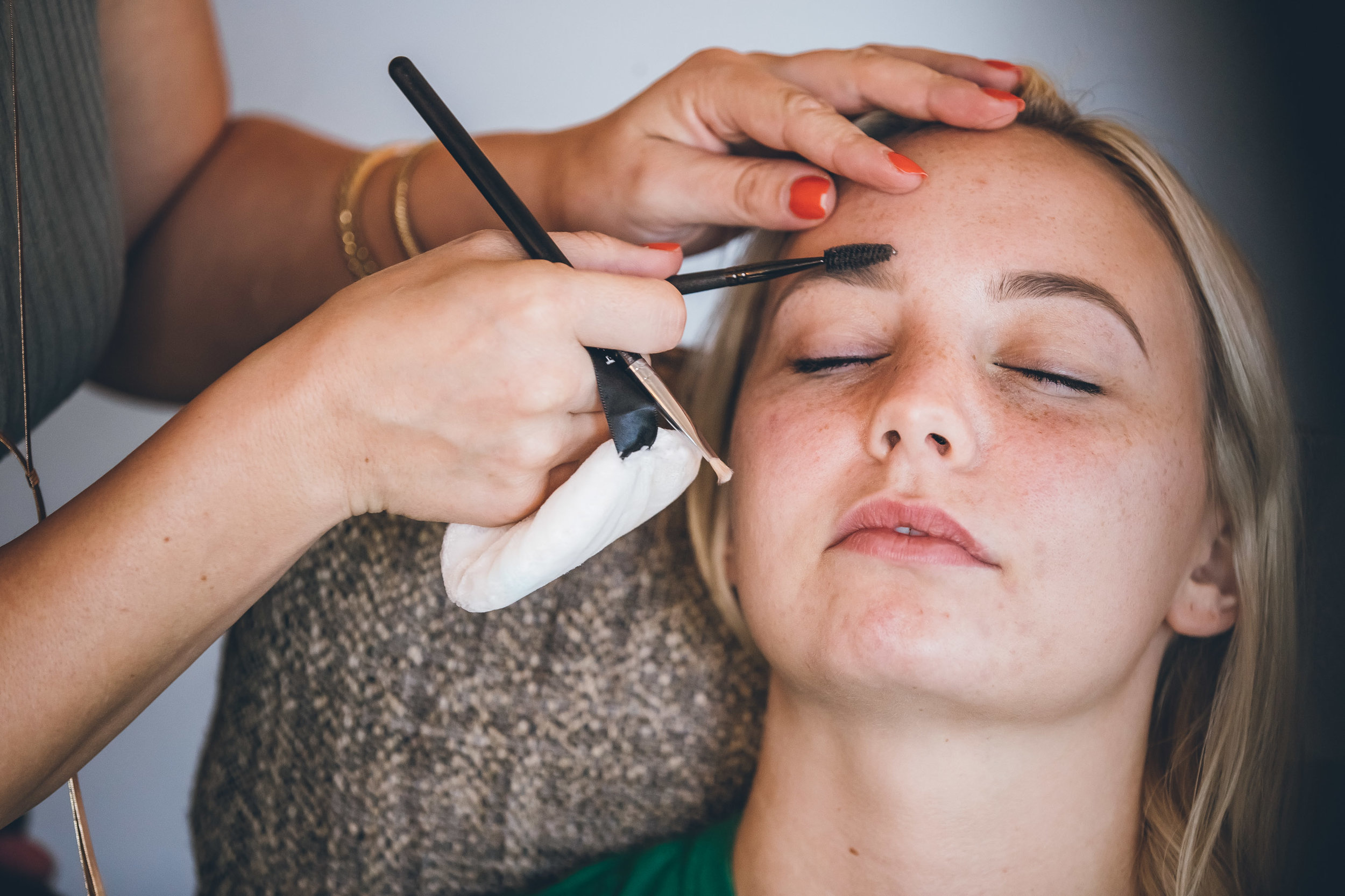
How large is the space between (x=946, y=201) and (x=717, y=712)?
30.6 inches

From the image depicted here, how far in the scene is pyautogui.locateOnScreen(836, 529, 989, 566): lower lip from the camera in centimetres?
89

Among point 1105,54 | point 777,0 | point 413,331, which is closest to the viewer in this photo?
point 413,331

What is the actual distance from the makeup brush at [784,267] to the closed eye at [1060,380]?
7.1 inches

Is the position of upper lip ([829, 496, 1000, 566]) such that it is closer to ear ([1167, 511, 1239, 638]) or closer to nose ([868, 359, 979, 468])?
nose ([868, 359, 979, 468])

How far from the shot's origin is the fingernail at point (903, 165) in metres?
1.02

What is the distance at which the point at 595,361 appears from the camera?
0.81 m

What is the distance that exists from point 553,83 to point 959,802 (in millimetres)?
1549

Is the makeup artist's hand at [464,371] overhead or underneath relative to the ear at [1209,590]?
overhead

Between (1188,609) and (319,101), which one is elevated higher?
(319,101)

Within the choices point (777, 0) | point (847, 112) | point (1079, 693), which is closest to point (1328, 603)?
point (1079, 693)

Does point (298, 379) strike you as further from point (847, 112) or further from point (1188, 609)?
point (1188, 609)

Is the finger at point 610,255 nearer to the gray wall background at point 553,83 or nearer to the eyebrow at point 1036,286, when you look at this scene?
the eyebrow at point 1036,286

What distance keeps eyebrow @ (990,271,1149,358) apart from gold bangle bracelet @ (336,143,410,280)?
874mm

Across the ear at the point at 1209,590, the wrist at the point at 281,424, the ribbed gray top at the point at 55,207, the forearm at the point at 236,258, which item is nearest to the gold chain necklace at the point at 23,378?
the ribbed gray top at the point at 55,207
